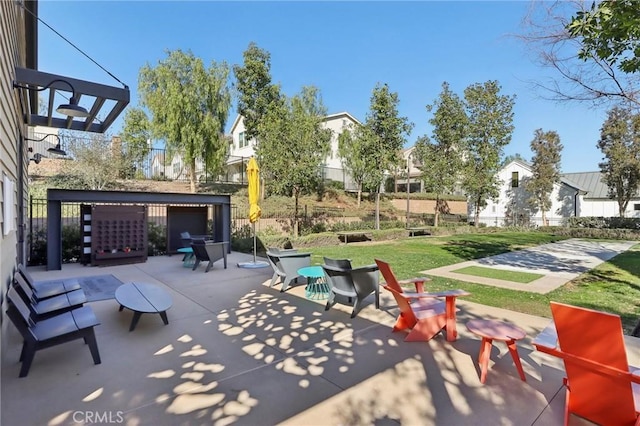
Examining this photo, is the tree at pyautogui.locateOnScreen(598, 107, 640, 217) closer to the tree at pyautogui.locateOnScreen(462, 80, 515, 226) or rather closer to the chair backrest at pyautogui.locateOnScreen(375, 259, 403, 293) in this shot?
the tree at pyautogui.locateOnScreen(462, 80, 515, 226)

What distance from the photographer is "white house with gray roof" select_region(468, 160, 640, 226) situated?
30.9 m

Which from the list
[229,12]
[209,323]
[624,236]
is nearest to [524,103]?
[209,323]

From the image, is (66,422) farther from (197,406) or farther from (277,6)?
(277,6)

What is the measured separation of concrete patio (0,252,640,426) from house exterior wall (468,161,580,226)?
3030 centimetres

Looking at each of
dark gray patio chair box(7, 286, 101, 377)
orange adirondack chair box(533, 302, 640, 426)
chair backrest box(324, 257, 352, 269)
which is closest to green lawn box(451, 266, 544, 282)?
chair backrest box(324, 257, 352, 269)

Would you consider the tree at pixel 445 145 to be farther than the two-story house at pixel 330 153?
No

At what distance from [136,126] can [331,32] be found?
18843 millimetres

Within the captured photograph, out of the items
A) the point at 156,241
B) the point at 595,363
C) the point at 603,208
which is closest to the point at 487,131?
the point at 603,208

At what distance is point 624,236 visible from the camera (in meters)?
21.2

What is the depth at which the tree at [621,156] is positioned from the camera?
78.4ft

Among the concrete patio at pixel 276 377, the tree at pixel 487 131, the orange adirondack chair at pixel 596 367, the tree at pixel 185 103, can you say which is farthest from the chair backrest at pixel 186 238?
the tree at pixel 487 131

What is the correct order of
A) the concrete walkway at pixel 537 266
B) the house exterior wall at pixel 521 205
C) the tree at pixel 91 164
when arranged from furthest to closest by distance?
the house exterior wall at pixel 521 205, the tree at pixel 91 164, the concrete walkway at pixel 537 266

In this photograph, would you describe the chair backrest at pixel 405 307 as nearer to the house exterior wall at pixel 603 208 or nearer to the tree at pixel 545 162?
the tree at pixel 545 162

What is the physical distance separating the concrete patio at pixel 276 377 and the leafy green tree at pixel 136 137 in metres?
18.1
